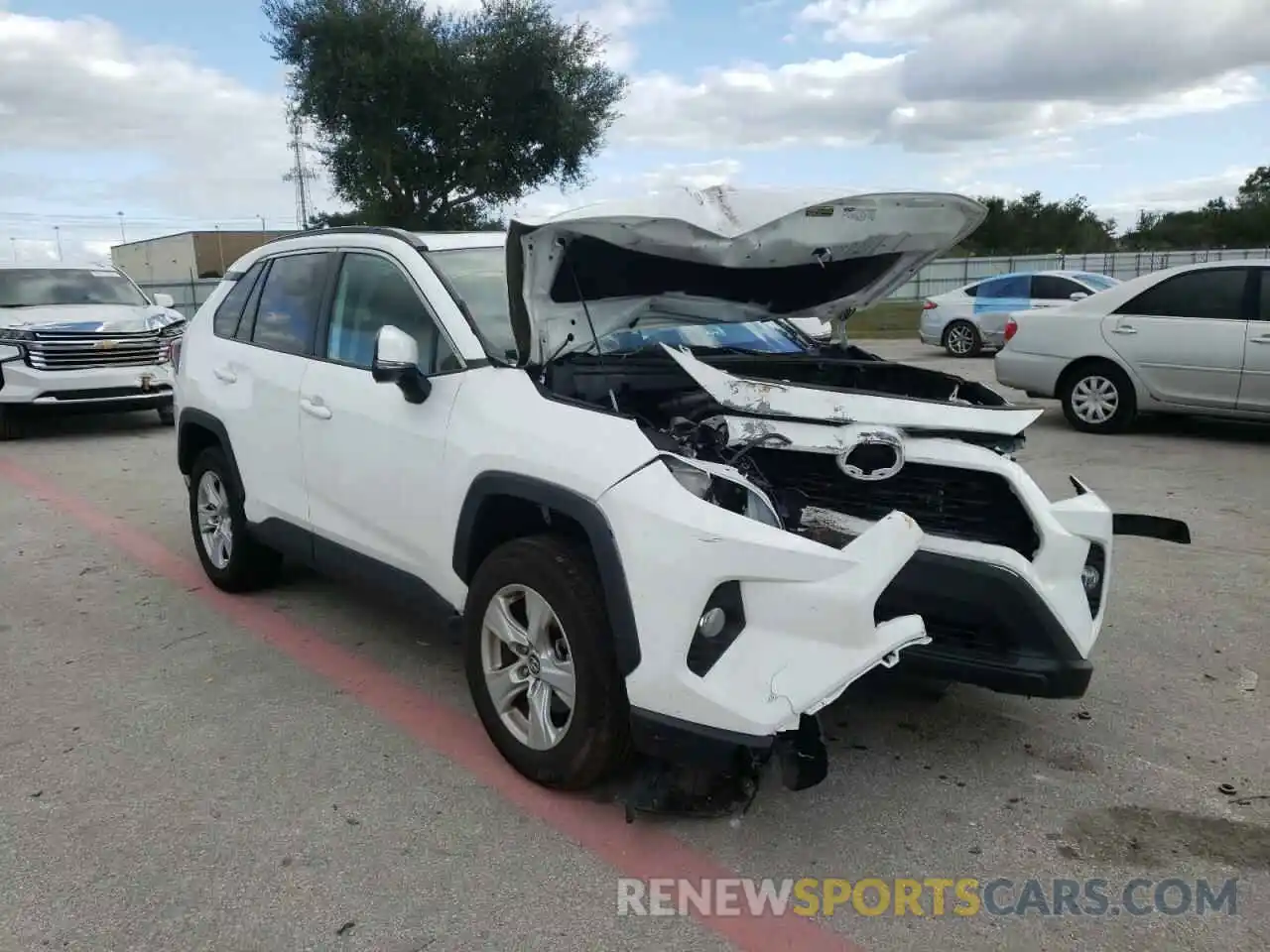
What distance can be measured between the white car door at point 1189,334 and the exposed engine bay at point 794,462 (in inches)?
233

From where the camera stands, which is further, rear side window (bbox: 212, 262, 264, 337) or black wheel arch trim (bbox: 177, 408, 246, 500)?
rear side window (bbox: 212, 262, 264, 337)

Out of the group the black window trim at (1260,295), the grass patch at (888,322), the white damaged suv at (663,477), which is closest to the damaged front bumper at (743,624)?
the white damaged suv at (663,477)

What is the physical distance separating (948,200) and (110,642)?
410 cm

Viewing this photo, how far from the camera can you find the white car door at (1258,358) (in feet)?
27.9

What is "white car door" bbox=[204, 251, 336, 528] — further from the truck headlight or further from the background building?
the background building

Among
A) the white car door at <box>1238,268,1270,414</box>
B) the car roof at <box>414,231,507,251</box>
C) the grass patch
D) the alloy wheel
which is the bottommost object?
the grass patch

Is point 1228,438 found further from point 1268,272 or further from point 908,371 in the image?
point 908,371

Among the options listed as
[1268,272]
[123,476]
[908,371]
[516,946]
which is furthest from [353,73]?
[516,946]

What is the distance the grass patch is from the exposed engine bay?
57.6 ft

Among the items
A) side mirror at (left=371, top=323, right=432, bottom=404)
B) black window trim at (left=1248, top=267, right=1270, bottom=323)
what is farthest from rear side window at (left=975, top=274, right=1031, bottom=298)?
side mirror at (left=371, top=323, right=432, bottom=404)

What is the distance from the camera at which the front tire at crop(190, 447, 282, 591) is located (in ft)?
17.0

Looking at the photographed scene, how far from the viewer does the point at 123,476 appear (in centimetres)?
895

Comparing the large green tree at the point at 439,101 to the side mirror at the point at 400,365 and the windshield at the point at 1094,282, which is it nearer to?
the windshield at the point at 1094,282

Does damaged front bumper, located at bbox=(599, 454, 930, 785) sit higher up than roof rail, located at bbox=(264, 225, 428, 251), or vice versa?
roof rail, located at bbox=(264, 225, 428, 251)
